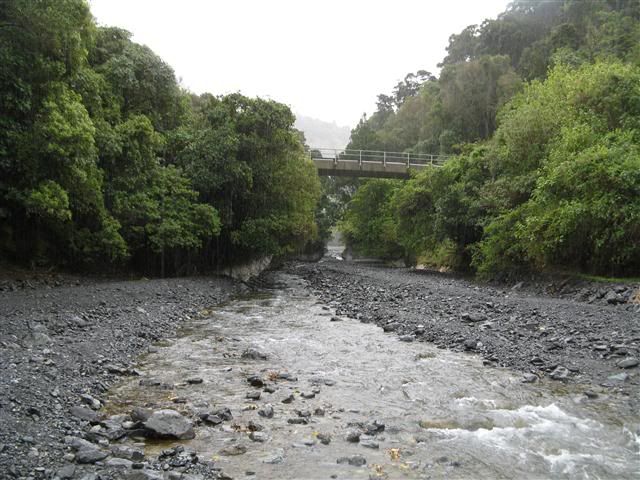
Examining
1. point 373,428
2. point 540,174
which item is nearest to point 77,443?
point 373,428

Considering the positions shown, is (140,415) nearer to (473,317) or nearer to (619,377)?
(619,377)

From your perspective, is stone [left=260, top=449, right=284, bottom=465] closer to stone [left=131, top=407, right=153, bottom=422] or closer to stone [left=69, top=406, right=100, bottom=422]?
stone [left=131, top=407, right=153, bottom=422]

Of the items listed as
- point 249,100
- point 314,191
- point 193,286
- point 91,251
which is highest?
point 249,100

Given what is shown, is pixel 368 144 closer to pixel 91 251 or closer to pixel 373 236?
pixel 373 236

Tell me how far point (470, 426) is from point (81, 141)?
659 inches

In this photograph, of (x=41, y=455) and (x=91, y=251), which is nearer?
(x=41, y=455)

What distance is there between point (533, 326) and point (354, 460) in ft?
30.8

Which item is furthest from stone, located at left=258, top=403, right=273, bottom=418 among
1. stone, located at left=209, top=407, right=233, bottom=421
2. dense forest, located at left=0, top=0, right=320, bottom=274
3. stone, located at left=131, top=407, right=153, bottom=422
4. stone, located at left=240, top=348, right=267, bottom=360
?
dense forest, located at left=0, top=0, right=320, bottom=274

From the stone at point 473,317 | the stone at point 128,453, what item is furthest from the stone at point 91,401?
the stone at point 473,317

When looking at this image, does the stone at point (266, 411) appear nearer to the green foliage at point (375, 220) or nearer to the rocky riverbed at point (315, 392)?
the rocky riverbed at point (315, 392)

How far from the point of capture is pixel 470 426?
7.73 meters

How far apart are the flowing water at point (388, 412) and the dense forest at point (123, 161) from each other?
10.1 meters

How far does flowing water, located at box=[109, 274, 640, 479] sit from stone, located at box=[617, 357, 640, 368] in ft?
5.43

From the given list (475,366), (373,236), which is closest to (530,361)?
(475,366)
